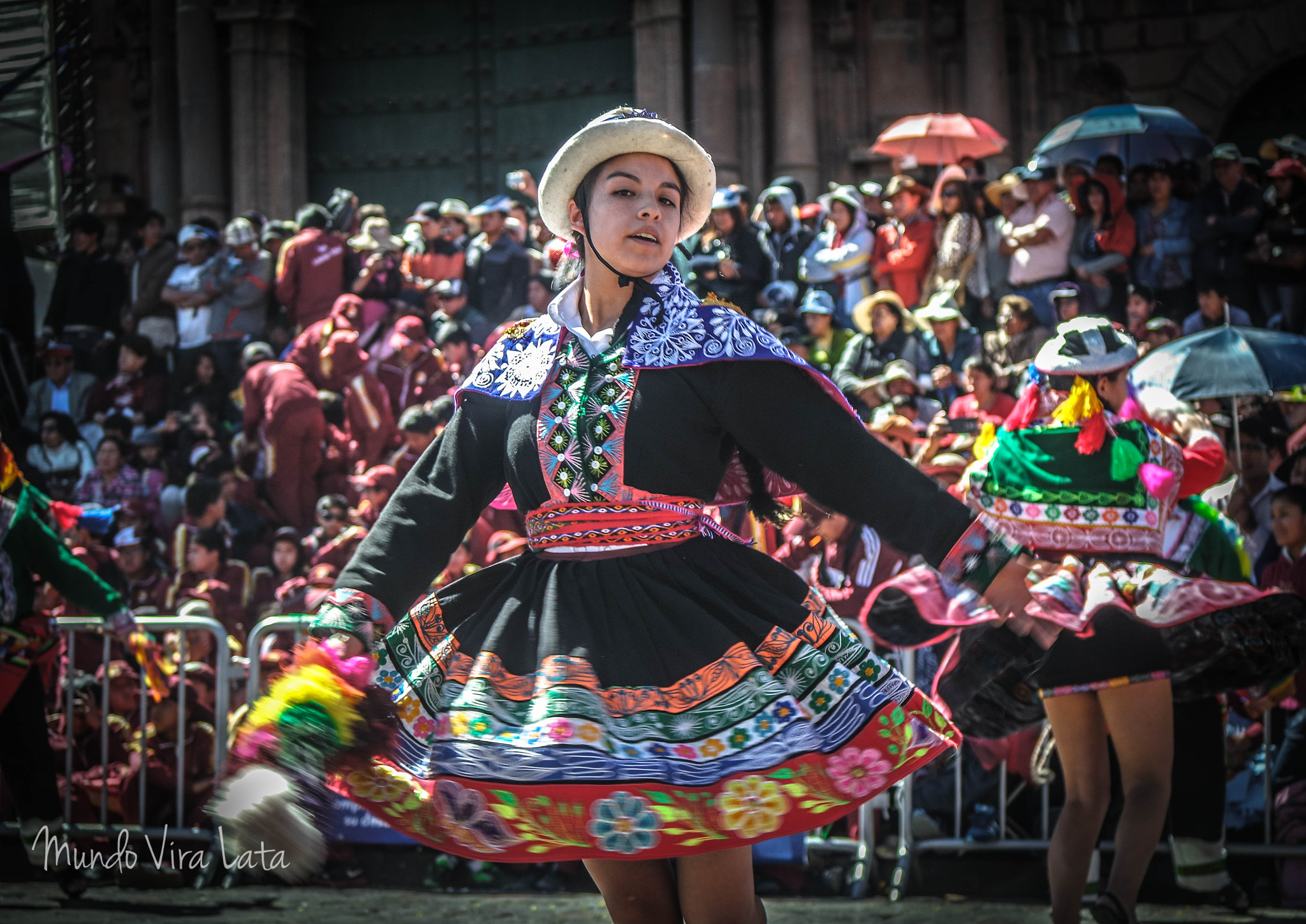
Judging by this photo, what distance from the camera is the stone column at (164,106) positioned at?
54.2 ft

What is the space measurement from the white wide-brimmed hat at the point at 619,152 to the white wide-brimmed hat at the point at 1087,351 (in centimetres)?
195

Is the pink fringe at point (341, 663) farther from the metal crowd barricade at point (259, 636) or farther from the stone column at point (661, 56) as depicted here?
the stone column at point (661, 56)

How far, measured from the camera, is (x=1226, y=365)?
704cm

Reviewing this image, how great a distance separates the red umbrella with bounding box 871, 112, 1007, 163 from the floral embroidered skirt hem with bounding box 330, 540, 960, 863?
360 inches

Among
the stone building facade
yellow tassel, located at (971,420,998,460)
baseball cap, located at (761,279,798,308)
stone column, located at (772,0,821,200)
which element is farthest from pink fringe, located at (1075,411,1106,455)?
stone column, located at (772,0,821,200)

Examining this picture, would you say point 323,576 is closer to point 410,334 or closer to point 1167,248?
point 410,334

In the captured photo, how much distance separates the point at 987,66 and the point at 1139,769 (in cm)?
1067

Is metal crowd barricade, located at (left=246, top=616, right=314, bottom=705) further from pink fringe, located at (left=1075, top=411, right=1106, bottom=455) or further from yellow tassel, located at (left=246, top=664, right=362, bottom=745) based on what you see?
yellow tassel, located at (left=246, top=664, right=362, bottom=745)

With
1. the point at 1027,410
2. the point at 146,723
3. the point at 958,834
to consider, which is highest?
the point at 1027,410

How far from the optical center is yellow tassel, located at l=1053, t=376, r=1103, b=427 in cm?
473

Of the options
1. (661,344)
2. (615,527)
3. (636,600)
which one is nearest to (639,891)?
(636,600)

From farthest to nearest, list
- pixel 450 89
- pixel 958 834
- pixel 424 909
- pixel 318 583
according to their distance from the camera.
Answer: pixel 450 89, pixel 318 583, pixel 958 834, pixel 424 909

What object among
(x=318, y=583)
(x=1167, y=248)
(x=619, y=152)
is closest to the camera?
(x=619, y=152)

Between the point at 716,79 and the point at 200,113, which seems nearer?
the point at 716,79
